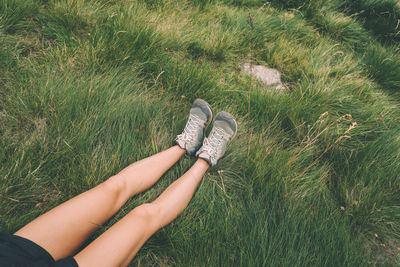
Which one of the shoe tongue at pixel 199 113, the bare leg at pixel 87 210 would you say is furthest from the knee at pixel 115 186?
the shoe tongue at pixel 199 113

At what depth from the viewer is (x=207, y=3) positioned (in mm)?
2938

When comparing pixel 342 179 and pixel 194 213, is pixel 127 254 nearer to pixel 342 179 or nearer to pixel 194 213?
pixel 194 213

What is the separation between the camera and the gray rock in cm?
238

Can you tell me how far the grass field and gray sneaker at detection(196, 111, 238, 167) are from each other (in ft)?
0.26

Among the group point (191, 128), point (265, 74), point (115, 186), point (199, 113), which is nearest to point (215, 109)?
point (199, 113)

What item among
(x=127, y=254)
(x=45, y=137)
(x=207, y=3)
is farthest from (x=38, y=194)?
(x=207, y=3)

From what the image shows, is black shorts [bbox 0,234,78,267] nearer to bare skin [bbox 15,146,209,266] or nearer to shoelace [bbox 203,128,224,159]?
bare skin [bbox 15,146,209,266]

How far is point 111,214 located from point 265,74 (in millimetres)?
2176

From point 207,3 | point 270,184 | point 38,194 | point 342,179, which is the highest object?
point 207,3

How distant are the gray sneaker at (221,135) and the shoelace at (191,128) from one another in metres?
0.14

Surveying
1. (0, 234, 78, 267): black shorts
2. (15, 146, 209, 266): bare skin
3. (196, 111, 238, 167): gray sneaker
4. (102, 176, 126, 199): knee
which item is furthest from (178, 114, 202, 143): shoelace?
(0, 234, 78, 267): black shorts

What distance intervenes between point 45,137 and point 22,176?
0.29 meters

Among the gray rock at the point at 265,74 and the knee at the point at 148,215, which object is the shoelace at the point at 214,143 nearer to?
the knee at the point at 148,215

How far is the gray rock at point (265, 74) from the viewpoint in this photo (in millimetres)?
2377
